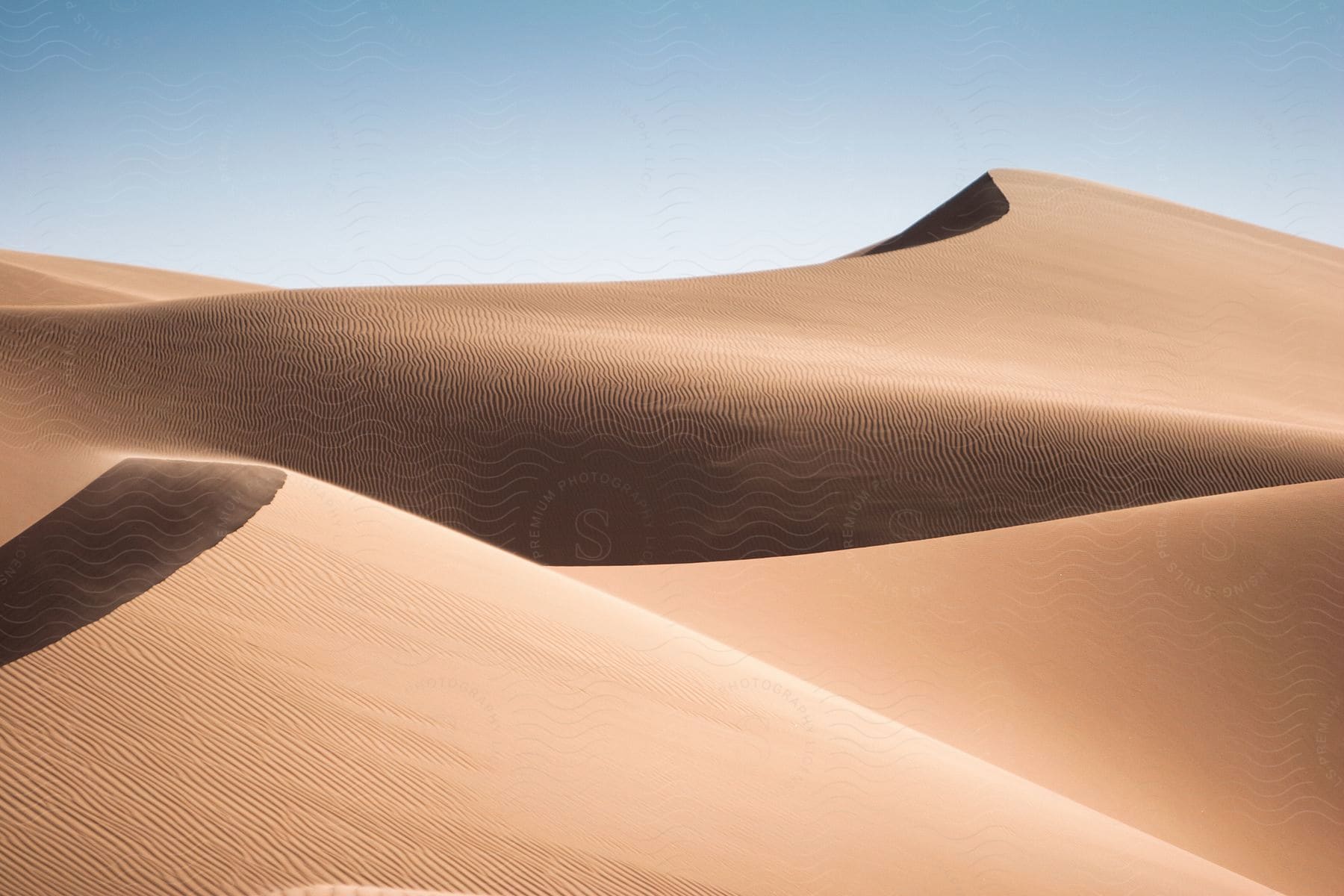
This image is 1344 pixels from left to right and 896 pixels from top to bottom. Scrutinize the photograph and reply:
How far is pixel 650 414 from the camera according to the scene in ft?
47.2

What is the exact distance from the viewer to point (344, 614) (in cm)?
605

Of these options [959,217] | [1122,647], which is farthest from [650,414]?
[959,217]

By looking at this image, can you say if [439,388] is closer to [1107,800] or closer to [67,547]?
[67,547]

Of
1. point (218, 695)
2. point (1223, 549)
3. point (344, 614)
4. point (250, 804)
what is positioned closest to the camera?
point (250, 804)

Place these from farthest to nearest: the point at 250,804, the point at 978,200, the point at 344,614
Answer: the point at 978,200 → the point at 344,614 → the point at 250,804

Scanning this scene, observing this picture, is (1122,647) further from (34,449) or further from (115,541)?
(34,449)

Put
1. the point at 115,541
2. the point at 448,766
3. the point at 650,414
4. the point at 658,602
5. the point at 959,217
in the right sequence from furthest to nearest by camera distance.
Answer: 1. the point at 959,217
2. the point at 650,414
3. the point at 658,602
4. the point at 115,541
5. the point at 448,766

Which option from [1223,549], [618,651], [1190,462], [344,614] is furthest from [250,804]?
[1190,462]

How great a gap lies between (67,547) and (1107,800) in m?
7.67

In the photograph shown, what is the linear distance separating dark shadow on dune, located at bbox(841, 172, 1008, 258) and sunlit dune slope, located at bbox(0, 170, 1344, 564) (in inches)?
469

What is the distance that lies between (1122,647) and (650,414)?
7369mm

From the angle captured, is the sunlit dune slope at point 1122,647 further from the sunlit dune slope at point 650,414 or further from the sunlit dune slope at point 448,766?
the sunlit dune slope at point 650,414

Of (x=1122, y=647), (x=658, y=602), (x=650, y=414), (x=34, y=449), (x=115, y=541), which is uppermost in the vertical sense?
(x=115, y=541)

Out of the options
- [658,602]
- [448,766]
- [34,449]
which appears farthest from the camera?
[34,449]
